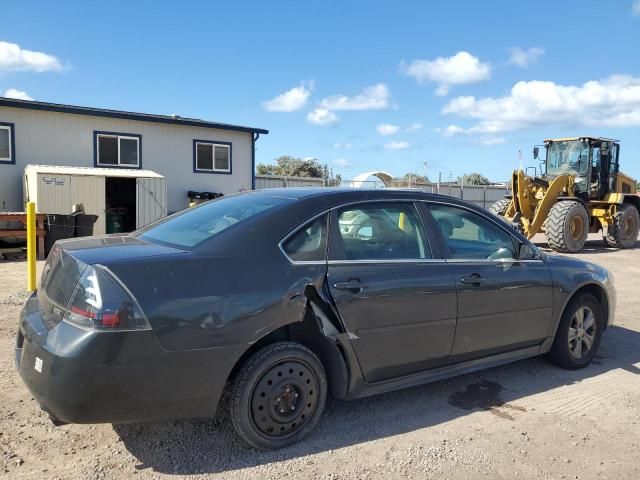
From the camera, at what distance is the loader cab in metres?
15.2

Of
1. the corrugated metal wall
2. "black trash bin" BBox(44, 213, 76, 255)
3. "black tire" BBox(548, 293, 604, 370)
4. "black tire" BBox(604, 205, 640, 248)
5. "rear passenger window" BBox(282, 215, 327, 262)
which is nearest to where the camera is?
"rear passenger window" BBox(282, 215, 327, 262)

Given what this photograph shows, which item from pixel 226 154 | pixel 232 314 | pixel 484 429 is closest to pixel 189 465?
pixel 232 314

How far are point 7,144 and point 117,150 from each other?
3.03 meters

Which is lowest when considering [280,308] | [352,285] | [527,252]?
[280,308]

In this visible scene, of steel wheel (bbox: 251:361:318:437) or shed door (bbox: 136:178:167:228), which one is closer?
steel wheel (bbox: 251:361:318:437)

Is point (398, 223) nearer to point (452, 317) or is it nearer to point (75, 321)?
point (452, 317)

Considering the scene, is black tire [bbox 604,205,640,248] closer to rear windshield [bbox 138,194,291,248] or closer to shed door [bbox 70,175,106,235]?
shed door [bbox 70,175,106,235]

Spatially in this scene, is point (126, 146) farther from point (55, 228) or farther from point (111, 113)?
point (55, 228)

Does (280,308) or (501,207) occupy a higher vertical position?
(501,207)

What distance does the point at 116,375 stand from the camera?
104 inches

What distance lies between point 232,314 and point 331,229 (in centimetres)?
91

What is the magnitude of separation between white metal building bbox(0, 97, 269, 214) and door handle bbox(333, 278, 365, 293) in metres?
14.3

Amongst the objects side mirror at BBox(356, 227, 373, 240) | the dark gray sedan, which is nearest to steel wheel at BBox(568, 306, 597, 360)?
the dark gray sedan

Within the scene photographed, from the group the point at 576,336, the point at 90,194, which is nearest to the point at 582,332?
the point at 576,336
